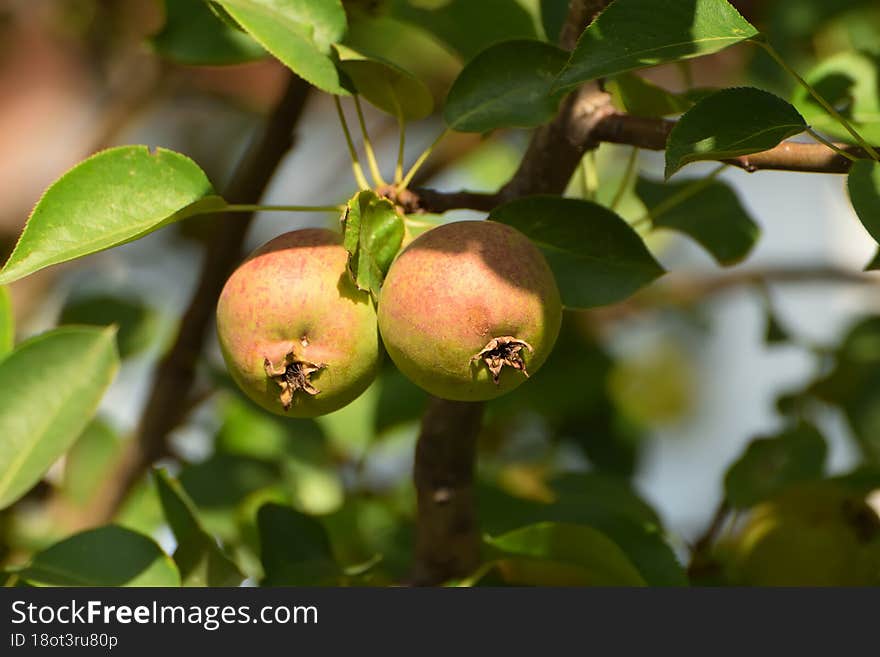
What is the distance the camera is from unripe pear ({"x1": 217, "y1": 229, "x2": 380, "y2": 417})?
66 centimetres

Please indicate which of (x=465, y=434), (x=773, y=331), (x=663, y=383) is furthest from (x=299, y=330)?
(x=663, y=383)

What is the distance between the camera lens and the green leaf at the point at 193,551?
2.84ft

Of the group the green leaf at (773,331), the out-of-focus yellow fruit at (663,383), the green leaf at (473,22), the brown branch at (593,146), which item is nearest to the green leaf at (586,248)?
the brown branch at (593,146)

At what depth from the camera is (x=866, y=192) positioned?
0.63 metres

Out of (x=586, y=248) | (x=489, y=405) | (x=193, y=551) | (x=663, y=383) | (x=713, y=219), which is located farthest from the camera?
(x=663, y=383)

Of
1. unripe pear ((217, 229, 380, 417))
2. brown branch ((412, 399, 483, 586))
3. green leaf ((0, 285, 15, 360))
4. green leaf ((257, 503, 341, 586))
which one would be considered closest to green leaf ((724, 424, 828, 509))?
brown branch ((412, 399, 483, 586))

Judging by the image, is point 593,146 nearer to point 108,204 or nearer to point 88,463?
point 108,204

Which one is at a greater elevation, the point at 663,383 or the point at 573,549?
the point at 663,383

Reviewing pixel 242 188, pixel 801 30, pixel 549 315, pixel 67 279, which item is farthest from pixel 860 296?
pixel 549 315

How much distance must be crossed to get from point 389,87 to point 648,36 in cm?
22

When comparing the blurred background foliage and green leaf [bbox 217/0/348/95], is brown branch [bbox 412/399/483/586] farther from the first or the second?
green leaf [bbox 217/0/348/95]

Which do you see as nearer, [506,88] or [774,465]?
[506,88]

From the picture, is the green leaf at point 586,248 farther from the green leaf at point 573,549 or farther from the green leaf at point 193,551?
the green leaf at point 193,551

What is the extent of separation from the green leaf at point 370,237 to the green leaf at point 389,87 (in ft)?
0.35
